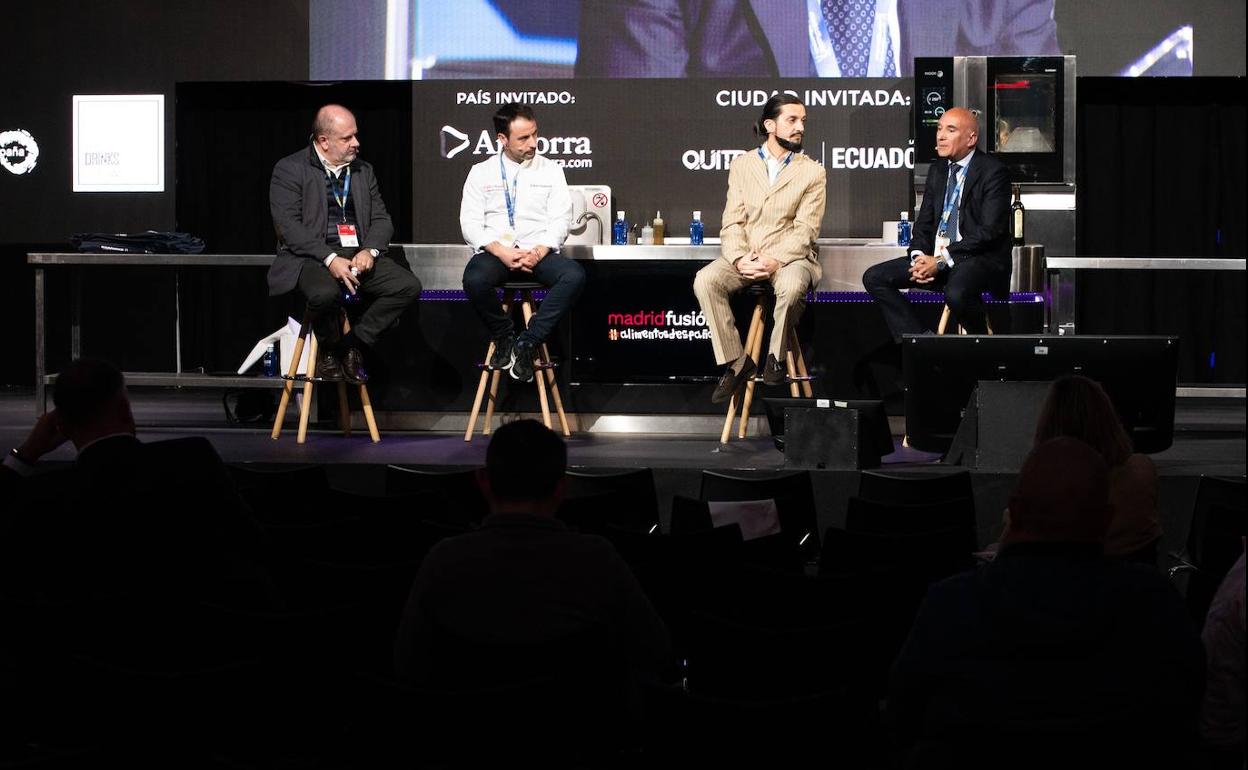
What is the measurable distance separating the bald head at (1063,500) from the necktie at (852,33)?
715cm

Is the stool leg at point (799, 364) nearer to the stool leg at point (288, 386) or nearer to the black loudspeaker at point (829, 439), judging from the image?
the black loudspeaker at point (829, 439)

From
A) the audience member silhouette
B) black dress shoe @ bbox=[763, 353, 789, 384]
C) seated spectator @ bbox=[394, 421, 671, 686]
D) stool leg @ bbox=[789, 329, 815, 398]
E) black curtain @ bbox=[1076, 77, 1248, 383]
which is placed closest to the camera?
seated spectator @ bbox=[394, 421, 671, 686]

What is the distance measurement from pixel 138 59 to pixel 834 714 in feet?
30.1

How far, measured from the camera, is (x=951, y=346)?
5.21 m

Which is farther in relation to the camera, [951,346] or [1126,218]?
[1126,218]

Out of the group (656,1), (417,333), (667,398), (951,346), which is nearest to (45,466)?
(417,333)

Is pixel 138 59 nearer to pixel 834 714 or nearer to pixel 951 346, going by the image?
pixel 951 346

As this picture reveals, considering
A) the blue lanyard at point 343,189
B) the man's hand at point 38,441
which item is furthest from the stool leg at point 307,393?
the man's hand at point 38,441

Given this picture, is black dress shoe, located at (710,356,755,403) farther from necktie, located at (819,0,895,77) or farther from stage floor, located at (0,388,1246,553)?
necktie, located at (819,0,895,77)

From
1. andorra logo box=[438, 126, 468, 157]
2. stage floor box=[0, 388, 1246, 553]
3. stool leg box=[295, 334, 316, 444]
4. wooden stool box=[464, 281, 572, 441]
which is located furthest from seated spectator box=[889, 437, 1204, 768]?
andorra logo box=[438, 126, 468, 157]

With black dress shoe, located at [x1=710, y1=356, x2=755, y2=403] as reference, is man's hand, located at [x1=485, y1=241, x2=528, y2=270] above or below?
above

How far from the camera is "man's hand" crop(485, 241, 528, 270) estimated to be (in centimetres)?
612

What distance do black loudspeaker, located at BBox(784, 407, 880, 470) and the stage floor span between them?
0.10 meters

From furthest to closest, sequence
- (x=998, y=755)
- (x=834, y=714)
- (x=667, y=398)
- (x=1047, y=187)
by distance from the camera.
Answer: (x=1047, y=187) → (x=667, y=398) → (x=834, y=714) → (x=998, y=755)
